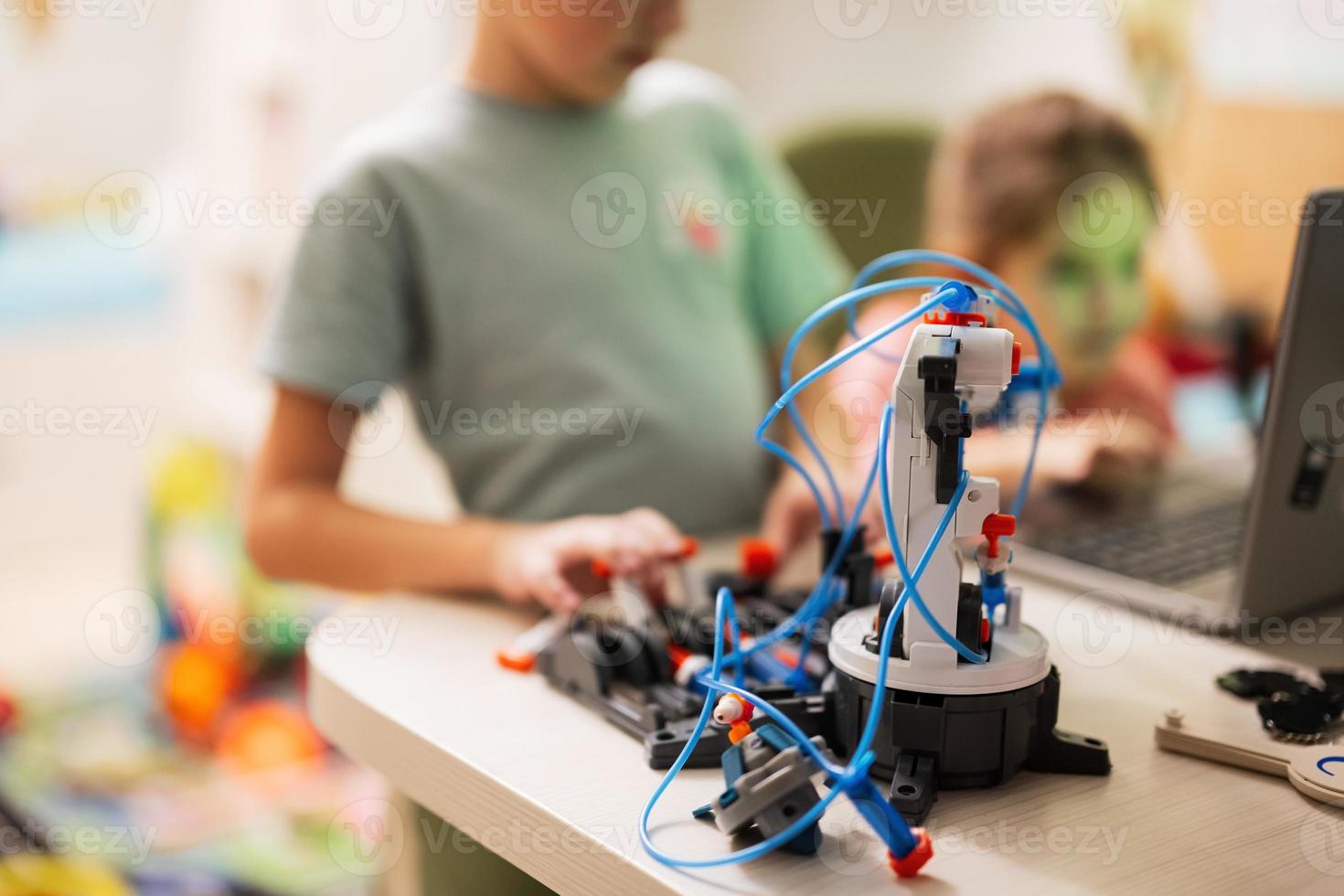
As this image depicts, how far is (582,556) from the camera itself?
0.72 meters

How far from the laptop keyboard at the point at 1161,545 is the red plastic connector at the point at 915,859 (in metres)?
0.40

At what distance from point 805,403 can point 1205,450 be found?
38 cm

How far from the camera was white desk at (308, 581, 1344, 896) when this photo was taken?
0.48 meters

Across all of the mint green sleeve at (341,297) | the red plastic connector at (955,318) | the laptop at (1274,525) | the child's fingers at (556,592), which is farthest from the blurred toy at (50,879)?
the red plastic connector at (955,318)

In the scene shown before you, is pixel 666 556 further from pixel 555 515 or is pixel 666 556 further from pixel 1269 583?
pixel 1269 583

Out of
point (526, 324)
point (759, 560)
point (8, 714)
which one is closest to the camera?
point (759, 560)

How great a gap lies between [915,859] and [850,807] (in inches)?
2.4

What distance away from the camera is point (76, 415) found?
8.87 feet

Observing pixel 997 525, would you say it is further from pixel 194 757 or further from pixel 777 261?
pixel 194 757

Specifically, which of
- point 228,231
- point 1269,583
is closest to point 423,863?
point 1269,583

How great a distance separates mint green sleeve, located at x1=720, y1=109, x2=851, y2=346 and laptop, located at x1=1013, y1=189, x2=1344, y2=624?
1.00ft

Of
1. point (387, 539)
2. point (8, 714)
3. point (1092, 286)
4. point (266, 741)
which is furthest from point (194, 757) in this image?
point (1092, 286)

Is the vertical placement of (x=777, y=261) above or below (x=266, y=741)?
above

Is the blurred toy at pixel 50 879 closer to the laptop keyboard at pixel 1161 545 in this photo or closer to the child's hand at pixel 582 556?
the child's hand at pixel 582 556
